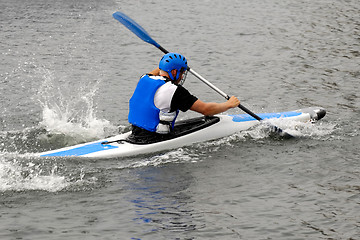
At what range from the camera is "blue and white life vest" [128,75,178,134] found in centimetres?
848

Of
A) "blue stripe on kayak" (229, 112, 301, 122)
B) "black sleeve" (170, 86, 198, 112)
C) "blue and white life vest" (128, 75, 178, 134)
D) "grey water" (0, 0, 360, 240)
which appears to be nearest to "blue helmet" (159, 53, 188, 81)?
"blue and white life vest" (128, 75, 178, 134)

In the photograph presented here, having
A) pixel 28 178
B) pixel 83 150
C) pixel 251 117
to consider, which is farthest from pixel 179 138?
pixel 28 178

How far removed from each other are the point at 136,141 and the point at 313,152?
2.72 metres

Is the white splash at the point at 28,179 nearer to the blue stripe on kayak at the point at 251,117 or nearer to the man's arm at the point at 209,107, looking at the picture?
the man's arm at the point at 209,107

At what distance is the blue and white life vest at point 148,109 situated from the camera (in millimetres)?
8484

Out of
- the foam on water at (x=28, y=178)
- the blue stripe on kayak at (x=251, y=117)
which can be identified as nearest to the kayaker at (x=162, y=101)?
the blue stripe on kayak at (x=251, y=117)

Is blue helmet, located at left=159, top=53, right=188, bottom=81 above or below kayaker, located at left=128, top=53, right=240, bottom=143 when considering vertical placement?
above

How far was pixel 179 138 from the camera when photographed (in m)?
8.99

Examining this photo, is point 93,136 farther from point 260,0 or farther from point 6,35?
point 260,0

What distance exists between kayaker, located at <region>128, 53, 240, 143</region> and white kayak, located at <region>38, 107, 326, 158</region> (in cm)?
18

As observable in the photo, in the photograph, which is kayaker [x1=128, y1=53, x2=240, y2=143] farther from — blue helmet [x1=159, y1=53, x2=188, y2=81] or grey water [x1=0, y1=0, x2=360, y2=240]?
grey water [x1=0, y1=0, x2=360, y2=240]

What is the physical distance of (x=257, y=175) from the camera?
8391 mm

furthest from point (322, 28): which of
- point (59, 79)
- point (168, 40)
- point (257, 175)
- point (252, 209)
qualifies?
point (252, 209)

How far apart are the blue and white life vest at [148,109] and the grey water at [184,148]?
1.57 feet
